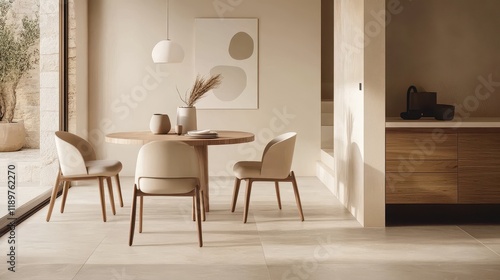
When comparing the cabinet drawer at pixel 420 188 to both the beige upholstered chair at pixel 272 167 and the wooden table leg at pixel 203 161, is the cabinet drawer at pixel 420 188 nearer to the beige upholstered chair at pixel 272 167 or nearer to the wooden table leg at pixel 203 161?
the beige upholstered chair at pixel 272 167

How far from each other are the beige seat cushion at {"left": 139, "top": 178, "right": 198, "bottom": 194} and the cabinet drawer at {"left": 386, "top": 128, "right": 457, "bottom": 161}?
1.84m

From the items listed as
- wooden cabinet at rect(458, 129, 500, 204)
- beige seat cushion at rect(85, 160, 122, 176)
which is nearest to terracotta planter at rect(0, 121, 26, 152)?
beige seat cushion at rect(85, 160, 122, 176)

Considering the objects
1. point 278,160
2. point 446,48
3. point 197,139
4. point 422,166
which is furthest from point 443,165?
point 197,139

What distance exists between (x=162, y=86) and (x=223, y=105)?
897mm

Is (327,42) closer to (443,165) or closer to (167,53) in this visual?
(167,53)

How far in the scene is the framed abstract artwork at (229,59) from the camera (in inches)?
354

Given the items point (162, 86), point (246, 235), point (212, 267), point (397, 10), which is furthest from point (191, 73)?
point (212, 267)

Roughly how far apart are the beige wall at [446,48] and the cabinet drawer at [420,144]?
854 millimetres

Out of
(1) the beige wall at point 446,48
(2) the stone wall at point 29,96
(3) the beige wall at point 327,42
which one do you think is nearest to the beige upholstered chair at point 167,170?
(1) the beige wall at point 446,48

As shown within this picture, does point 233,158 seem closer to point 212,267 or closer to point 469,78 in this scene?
point 469,78

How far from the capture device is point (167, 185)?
200 inches

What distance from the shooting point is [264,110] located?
29.8 ft

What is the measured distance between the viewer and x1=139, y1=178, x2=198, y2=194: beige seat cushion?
5082 mm

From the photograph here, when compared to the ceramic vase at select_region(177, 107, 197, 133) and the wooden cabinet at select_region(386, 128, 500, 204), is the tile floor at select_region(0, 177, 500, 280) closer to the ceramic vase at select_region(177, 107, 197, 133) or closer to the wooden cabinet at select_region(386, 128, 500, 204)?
the wooden cabinet at select_region(386, 128, 500, 204)
